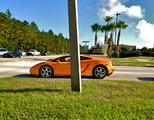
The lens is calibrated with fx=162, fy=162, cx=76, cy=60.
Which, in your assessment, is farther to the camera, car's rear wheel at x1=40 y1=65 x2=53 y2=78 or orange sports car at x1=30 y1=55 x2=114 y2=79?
car's rear wheel at x1=40 y1=65 x2=53 y2=78

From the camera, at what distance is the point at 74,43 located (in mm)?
5090

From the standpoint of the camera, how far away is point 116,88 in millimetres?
5672

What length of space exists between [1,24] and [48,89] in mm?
43301

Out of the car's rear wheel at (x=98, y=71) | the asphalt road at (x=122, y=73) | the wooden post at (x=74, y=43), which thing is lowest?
the asphalt road at (x=122, y=73)

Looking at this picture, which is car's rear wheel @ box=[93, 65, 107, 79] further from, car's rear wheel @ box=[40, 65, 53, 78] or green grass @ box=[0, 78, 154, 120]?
green grass @ box=[0, 78, 154, 120]

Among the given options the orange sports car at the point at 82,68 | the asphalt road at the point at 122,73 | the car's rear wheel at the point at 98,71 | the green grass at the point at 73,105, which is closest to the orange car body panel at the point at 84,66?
the orange sports car at the point at 82,68

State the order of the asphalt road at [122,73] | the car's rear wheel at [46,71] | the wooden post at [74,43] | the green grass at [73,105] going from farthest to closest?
the asphalt road at [122,73], the car's rear wheel at [46,71], the wooden post at [74,43], the green grass at [73,105]

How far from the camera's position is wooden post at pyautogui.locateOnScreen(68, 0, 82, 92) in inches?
198

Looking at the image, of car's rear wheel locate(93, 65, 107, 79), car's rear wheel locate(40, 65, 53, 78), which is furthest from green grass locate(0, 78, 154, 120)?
car's rear wheel locate(40, 65, 53, 78)

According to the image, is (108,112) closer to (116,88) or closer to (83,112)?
(83,112)

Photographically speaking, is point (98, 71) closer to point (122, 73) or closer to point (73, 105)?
point (122, 73)

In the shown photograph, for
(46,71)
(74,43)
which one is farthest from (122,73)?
(74,43)

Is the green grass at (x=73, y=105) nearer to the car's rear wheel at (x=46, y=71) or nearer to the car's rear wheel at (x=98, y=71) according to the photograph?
the car's rear wheel at (x=98, y=71)

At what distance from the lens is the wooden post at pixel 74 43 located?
5020 millimetres
